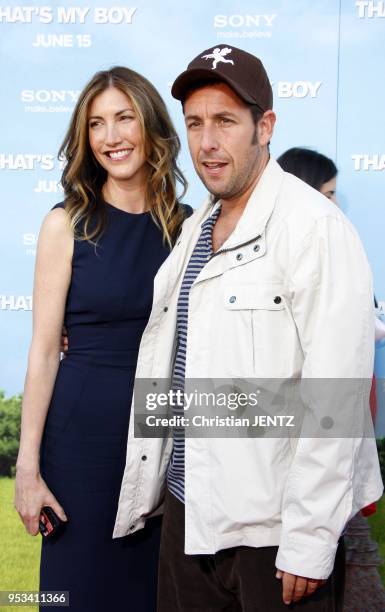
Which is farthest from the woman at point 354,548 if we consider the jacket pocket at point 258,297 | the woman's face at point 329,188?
the jacket pocket at point 258,297

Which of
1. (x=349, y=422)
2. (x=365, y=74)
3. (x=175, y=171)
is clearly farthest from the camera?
(x=365, y=74)

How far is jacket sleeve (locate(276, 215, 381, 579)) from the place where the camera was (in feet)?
5.59

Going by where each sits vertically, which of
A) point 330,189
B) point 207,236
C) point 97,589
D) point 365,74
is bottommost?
point 97,589

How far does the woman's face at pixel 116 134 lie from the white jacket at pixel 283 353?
565 mm

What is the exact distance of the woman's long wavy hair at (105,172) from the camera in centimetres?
235

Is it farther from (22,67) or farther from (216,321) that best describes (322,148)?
(216,321)

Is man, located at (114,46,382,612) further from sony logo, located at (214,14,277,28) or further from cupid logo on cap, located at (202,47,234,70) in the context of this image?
sony logo, located at (214,14,277,28)

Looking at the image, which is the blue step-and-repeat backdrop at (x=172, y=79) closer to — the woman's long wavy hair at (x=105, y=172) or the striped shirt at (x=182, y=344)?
the woman's long wavy hair at (x=105, y=172)

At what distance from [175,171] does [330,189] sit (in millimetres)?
787

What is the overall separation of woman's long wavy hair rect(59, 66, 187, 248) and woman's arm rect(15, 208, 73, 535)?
0.24 ft

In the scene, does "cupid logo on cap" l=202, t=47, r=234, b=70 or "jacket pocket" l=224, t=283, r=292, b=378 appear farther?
"cupid logo on cap" l=202, t=47, r=234, b=70

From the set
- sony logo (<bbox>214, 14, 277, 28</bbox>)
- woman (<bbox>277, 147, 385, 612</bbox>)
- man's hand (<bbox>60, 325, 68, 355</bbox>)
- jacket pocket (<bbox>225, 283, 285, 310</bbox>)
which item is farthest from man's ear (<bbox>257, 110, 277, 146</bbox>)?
sony logo (<bbox>214, 14, 277, 28</bbox>)

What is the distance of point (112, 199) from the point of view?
2.45m

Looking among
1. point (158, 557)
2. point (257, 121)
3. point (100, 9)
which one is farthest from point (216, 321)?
point (100, 9)
